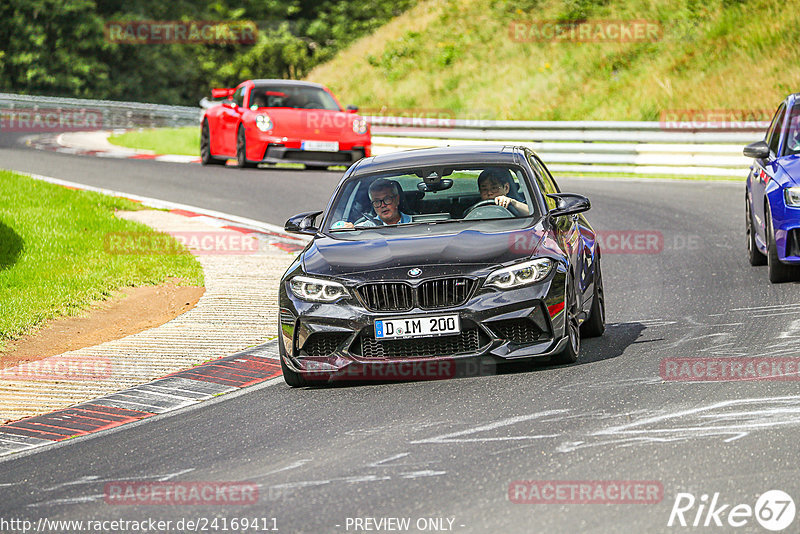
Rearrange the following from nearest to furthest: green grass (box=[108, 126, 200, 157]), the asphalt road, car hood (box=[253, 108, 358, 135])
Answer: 1. the asphalt road
2. car hood (box=[253, 108, 358, 135])
3. green grass (box=[108, 126, 200, 157])

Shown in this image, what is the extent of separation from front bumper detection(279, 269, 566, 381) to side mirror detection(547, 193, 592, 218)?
793 mm

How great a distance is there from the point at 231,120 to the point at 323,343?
15.3 meters

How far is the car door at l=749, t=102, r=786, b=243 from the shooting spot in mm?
11516

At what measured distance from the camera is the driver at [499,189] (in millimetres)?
8812

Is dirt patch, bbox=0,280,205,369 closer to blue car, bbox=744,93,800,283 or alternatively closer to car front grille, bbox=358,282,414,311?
car front grille, bbox=358,282,414,311

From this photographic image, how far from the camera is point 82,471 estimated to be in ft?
21.1

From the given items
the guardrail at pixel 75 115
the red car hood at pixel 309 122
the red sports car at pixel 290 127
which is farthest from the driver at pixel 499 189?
the guardrail at pixel 75 115

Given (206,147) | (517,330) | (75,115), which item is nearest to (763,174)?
(517,330)

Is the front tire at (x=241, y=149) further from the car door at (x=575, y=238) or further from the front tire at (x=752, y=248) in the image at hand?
the car door at (x=575, y=238)

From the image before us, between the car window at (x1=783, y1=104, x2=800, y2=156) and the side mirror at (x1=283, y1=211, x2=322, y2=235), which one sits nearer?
the side mirror at (x1=283, y1=211, x2=322, y2=235)

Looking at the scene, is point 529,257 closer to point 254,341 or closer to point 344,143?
point 254,341

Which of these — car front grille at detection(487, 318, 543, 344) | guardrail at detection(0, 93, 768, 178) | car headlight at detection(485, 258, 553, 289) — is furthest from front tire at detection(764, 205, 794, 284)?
guardrail at detection(0, 93, 768, 178)

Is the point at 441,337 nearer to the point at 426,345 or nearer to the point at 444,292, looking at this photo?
the point at 426,345

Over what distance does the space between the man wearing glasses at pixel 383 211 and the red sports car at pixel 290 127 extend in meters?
12.8
